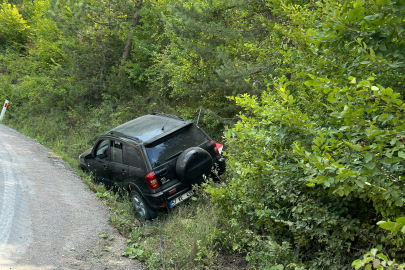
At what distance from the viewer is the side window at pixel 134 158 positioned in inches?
278

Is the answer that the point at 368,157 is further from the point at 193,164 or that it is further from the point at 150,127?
the point at 150,127

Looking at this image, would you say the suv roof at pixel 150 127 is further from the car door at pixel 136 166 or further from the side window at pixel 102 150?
the side window at pixel 102 150

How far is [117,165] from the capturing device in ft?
25.9

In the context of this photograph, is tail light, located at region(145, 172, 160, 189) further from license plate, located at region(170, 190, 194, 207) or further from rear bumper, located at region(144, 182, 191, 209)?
license plate, located at region(170, 190, 194, 207)

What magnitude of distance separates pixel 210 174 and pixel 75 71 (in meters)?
12.9

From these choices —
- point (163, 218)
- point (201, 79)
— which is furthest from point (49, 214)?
point (201, 79)

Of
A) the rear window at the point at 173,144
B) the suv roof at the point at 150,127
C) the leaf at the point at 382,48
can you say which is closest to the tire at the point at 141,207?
the rear window at the point at 173,144

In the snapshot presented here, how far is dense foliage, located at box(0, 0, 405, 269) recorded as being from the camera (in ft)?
10.2

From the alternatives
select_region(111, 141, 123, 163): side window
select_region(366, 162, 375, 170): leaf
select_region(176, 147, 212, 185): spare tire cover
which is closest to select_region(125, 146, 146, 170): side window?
select_region(111, 141, 123, 163): side window

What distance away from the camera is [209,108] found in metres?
11.8

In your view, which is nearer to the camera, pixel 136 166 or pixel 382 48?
pixel 382 48

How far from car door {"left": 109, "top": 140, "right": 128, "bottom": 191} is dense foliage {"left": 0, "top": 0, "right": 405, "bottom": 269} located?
8.70ft

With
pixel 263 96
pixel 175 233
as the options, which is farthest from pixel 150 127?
pixel 263 96

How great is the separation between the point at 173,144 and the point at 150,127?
0.88m
